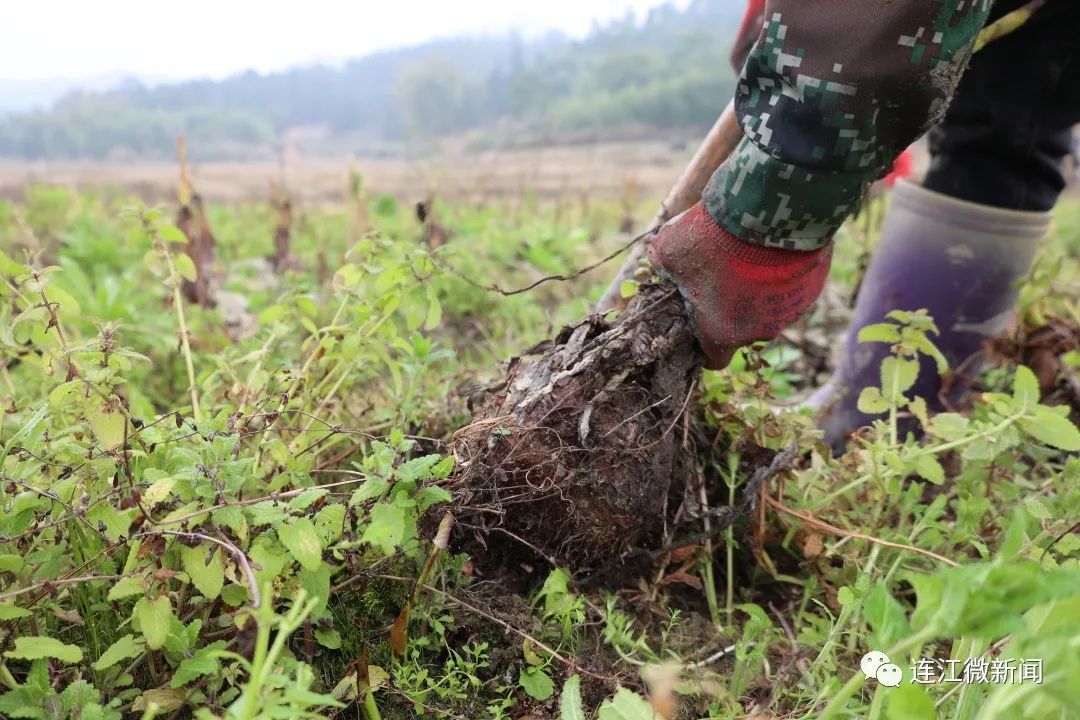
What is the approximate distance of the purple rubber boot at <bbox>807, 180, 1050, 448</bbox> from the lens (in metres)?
1.78

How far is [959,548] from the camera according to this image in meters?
1.36

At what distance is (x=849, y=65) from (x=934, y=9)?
128mm

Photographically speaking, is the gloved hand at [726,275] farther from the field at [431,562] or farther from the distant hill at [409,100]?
the distant hill at [409,100]

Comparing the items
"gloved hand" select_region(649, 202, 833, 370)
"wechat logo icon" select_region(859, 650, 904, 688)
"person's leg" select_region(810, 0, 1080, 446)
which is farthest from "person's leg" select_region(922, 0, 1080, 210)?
"wechat logo icon" select_region(859, 650, 904, 688)

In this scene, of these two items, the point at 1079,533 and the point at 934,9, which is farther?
the point at 1079,533

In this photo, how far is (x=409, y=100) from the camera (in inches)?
1352

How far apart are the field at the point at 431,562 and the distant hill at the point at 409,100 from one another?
28014 millimetres

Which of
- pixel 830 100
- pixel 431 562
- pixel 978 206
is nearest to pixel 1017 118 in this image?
pixel 978 206

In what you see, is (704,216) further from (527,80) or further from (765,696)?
(527,80)

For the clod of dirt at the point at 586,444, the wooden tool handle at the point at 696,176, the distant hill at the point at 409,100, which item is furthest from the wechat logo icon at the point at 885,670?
the distant hill at the point at 409,100

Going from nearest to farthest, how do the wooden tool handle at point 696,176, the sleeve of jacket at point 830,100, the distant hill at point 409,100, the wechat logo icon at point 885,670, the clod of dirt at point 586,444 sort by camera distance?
1. the wechat logo icon at point 885,670
2. the sleeve of jacket at point 830,100
3. the clod of dirt at point 586,444
4. the wooden tool handle at point 696,176
5. the distant hill at point 409,100

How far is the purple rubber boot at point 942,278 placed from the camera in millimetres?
1779

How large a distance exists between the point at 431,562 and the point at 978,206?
1.65 m

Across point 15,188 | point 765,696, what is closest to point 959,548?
point 765,696
